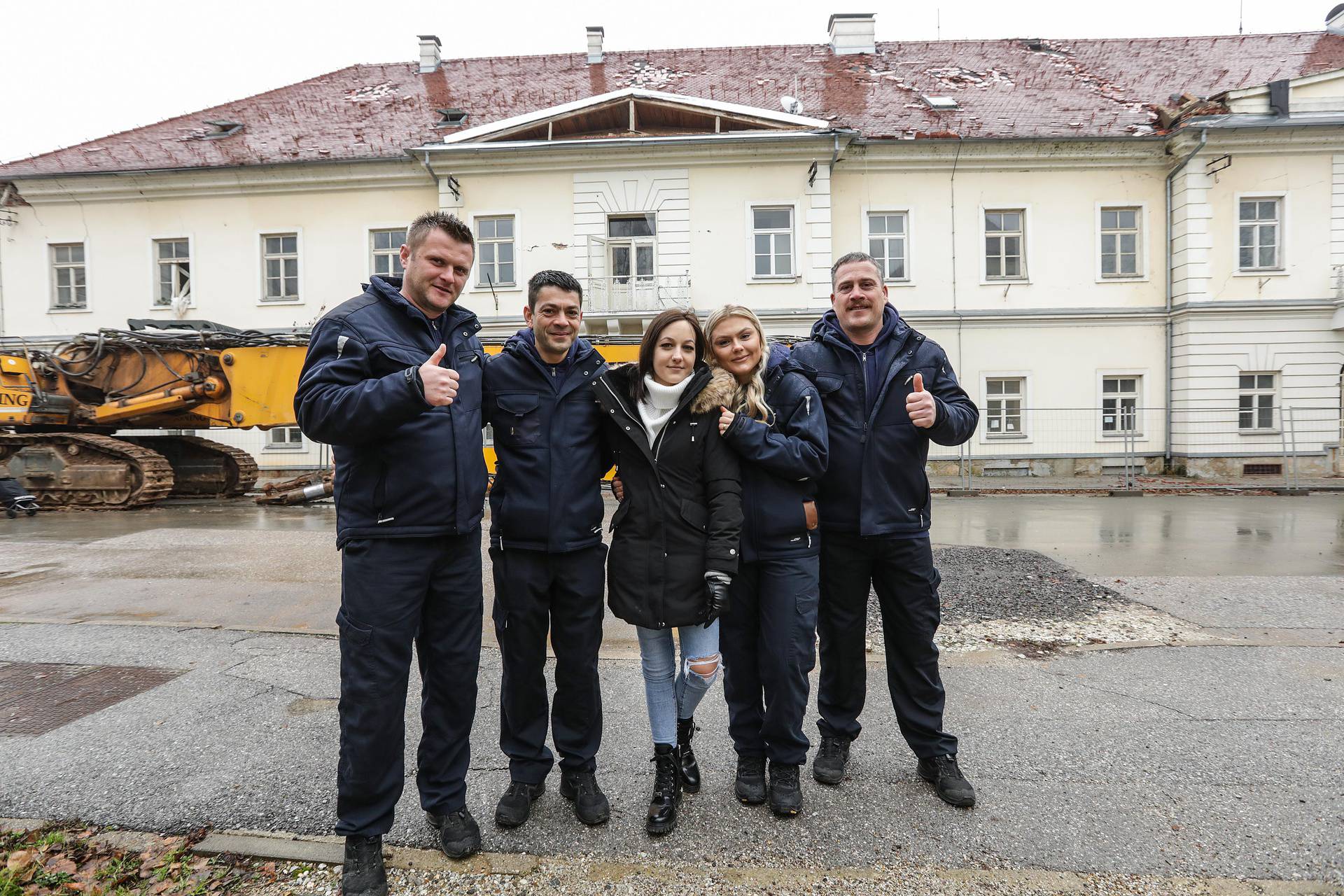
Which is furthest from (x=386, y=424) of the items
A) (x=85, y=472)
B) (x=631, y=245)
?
(x=631, y=245)

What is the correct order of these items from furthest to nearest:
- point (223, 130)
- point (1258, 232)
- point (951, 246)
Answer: point (223, 130) → point (951, 246) → point (1258, 232)

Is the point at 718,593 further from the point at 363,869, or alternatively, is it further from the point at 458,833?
the point at 363,869

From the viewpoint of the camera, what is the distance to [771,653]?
114 inches

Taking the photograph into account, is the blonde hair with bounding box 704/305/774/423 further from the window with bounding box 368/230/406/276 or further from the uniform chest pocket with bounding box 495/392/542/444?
the window with bounding box 368/230/406/276

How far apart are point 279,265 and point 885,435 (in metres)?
20.3

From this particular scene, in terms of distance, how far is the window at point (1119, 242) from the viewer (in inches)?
713

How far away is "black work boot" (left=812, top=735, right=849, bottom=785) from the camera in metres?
3.00

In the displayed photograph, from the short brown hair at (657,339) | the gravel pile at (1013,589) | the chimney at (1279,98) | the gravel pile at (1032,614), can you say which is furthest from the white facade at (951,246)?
the short brown hair at (657,339)

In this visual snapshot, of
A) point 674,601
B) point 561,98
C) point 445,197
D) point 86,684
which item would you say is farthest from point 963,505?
point 561,98

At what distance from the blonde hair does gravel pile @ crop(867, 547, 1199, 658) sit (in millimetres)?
1730

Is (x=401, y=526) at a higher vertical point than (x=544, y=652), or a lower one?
higher

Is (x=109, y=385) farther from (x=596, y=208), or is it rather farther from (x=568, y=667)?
(x=568, y=667)

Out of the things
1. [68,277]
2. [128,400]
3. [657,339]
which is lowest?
[657,339]

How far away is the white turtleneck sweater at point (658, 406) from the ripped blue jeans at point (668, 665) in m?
0.82
